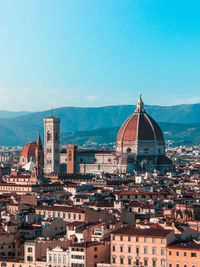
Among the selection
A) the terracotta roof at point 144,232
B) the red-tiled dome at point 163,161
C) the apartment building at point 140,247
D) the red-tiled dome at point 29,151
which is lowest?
the apartment building at point 140,247

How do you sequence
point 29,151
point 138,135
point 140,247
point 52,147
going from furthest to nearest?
point 29,151 → point 138,135 → point 52,147 → point 140,247

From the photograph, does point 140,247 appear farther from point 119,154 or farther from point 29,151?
point 29,151

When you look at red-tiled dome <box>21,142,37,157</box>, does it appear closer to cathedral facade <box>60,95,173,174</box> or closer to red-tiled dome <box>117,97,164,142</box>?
cathedral facade <box>60,95,173,174</box>

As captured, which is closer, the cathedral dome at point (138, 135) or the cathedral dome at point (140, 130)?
the cathedral dome at point (138, 135)

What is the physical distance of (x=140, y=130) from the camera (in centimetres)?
16725

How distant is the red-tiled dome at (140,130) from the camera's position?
167 m

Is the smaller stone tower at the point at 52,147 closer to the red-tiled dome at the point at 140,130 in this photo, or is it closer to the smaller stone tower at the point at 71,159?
the smaller stone tower at the point at 71,159

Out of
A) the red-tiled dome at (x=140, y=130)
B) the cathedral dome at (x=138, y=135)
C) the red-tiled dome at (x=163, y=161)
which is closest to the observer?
the red-tiled dome at (x=163, y=161)

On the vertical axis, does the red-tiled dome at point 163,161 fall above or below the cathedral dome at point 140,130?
below

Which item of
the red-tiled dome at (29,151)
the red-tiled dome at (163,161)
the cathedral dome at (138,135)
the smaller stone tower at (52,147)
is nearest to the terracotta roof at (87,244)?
the smaller stone tower at (52,147)

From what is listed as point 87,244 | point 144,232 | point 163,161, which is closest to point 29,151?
point 163,161

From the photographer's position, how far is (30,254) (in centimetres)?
5306

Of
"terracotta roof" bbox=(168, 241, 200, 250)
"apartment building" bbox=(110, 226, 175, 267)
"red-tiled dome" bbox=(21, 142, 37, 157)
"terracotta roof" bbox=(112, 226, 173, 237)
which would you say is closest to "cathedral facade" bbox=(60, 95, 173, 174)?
"red-tiled dome" bbox=(21, 142, 37, 157)

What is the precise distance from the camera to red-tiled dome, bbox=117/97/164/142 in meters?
167
